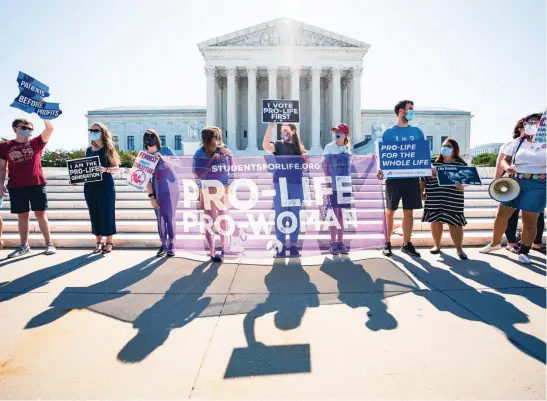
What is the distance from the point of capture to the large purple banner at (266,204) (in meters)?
4.75

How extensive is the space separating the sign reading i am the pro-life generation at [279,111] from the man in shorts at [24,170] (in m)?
3.42

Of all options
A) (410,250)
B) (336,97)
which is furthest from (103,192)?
(336,97)

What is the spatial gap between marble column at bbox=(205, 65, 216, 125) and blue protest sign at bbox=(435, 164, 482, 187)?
34466 millimetres

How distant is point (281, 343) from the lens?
2359 millimetres

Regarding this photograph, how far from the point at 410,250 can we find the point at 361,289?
1.85m

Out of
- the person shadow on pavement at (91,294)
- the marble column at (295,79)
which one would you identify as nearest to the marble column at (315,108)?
the marble column at (295,79)

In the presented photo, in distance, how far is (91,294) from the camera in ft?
11.1

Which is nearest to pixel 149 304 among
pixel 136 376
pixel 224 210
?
pixel 136 376

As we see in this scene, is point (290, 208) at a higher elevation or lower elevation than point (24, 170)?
lower

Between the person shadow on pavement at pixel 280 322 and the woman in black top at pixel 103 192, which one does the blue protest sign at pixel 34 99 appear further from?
the person shadow on pavement at pixel 280 322

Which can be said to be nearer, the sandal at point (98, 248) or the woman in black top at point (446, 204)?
the woman in black top at point (446, 204)

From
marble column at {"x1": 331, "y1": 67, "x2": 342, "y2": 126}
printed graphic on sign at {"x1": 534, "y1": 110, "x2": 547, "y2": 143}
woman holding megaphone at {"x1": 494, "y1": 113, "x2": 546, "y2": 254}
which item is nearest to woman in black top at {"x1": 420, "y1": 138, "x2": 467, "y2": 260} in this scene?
woman holding megaphone at {"x1": 494, "y1": 113, "x2": 546, "y2": 254}

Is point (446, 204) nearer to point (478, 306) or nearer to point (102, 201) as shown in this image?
point (478, 306)

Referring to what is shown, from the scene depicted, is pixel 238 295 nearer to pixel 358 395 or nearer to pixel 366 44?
pixel 358 395
